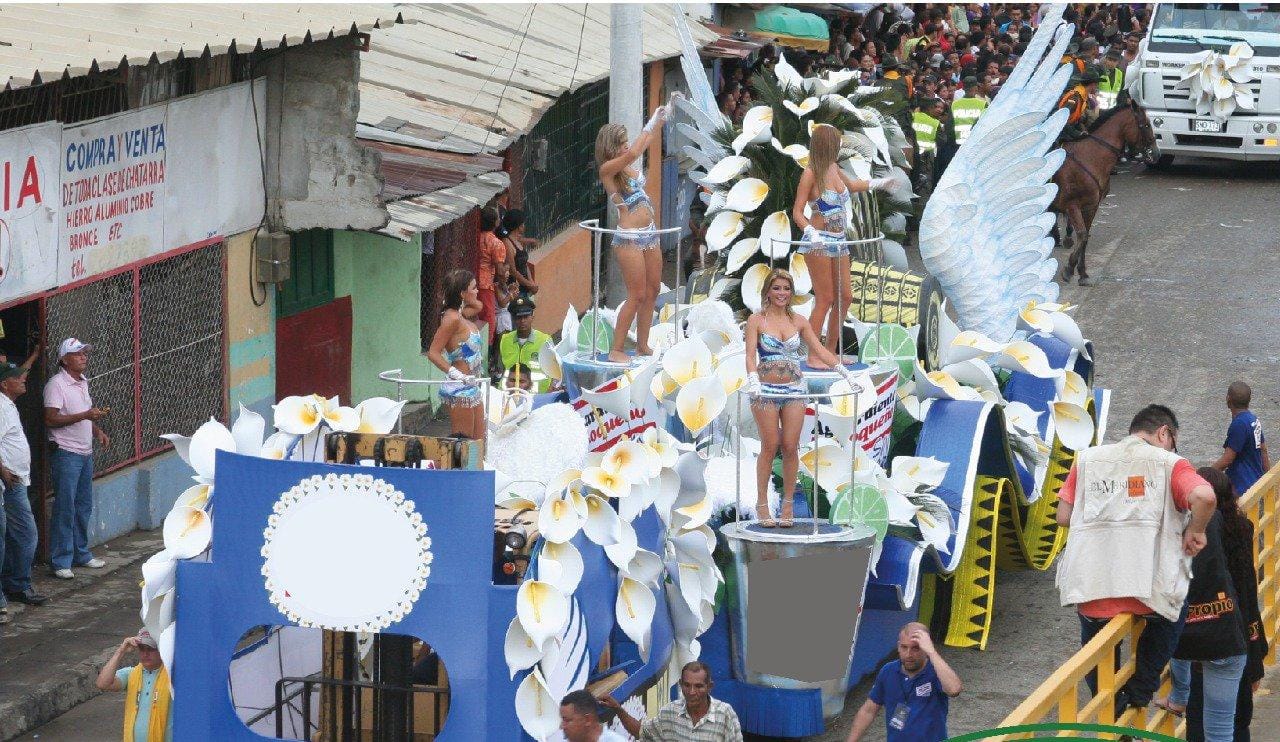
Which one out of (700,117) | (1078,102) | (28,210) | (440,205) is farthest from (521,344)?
(1078,102)

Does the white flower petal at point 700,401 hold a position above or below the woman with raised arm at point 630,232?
below

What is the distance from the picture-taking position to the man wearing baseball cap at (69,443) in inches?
493

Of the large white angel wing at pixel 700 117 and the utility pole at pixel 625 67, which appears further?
the utility pole at pixel 625 67

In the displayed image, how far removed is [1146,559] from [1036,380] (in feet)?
15.9

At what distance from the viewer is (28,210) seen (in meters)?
12.2

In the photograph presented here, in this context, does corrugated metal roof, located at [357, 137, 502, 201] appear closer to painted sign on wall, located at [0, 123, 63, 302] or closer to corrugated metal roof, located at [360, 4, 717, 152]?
corrugated metal roof, located at [360, 4, 717, 152]

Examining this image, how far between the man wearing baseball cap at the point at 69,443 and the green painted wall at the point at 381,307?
14.6 feet

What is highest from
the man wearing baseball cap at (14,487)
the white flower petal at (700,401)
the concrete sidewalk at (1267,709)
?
the white flower petal at (700,401)

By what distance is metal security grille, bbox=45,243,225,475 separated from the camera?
13.4 metres

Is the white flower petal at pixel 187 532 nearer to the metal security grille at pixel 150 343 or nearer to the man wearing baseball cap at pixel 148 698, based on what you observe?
the man wearing baseball cap at pixel 148 698

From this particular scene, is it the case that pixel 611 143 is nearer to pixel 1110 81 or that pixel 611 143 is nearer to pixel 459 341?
pixel 459 341

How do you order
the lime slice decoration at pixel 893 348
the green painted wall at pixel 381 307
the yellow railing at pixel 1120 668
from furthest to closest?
the green painted wall at pixel 381 307 → the lime slice decoration at pixel 893 348 → the yellow railing at pixel 1120 668

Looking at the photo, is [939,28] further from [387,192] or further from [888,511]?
[888,511]

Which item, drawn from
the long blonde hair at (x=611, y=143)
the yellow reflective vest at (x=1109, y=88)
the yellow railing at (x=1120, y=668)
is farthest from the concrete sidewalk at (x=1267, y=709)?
the yellow reflective vest at (x=1109, y=88)
